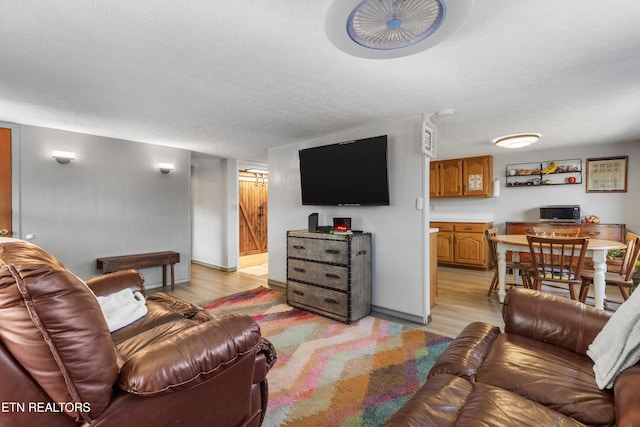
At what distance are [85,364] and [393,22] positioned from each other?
1.75 m

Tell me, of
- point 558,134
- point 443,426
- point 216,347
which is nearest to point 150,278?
point 216,347

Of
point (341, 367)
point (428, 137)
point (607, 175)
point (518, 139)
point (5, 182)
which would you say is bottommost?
point (341, 367)

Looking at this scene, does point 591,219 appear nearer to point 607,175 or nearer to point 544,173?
point 607,175

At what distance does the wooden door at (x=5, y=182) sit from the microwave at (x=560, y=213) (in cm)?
759

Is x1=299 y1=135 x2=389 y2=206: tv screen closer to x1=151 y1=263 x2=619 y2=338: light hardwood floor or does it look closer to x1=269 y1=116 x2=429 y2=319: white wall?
x1=269 y1=116 x2=429 y2=319: white wall

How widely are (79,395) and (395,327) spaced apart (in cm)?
266

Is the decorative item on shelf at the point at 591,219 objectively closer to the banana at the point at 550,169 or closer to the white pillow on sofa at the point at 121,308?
the banana at the point at 550,169

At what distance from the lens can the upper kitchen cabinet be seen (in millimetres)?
5453

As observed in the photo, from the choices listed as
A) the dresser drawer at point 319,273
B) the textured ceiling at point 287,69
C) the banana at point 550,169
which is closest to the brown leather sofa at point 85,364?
the textured ceiling at point 287,69

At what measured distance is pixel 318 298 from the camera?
3330mm

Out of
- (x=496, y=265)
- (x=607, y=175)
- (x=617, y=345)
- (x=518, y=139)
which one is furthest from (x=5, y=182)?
(x=607, y=175)

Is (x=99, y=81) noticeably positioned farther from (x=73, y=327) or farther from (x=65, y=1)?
(x=73, y=327)

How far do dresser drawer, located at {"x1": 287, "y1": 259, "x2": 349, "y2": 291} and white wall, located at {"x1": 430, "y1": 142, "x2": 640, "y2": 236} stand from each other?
400 centimetres

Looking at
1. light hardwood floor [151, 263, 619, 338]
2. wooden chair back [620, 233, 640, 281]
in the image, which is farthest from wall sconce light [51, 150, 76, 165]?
wooden chair back [620, 233, 640, 281]
